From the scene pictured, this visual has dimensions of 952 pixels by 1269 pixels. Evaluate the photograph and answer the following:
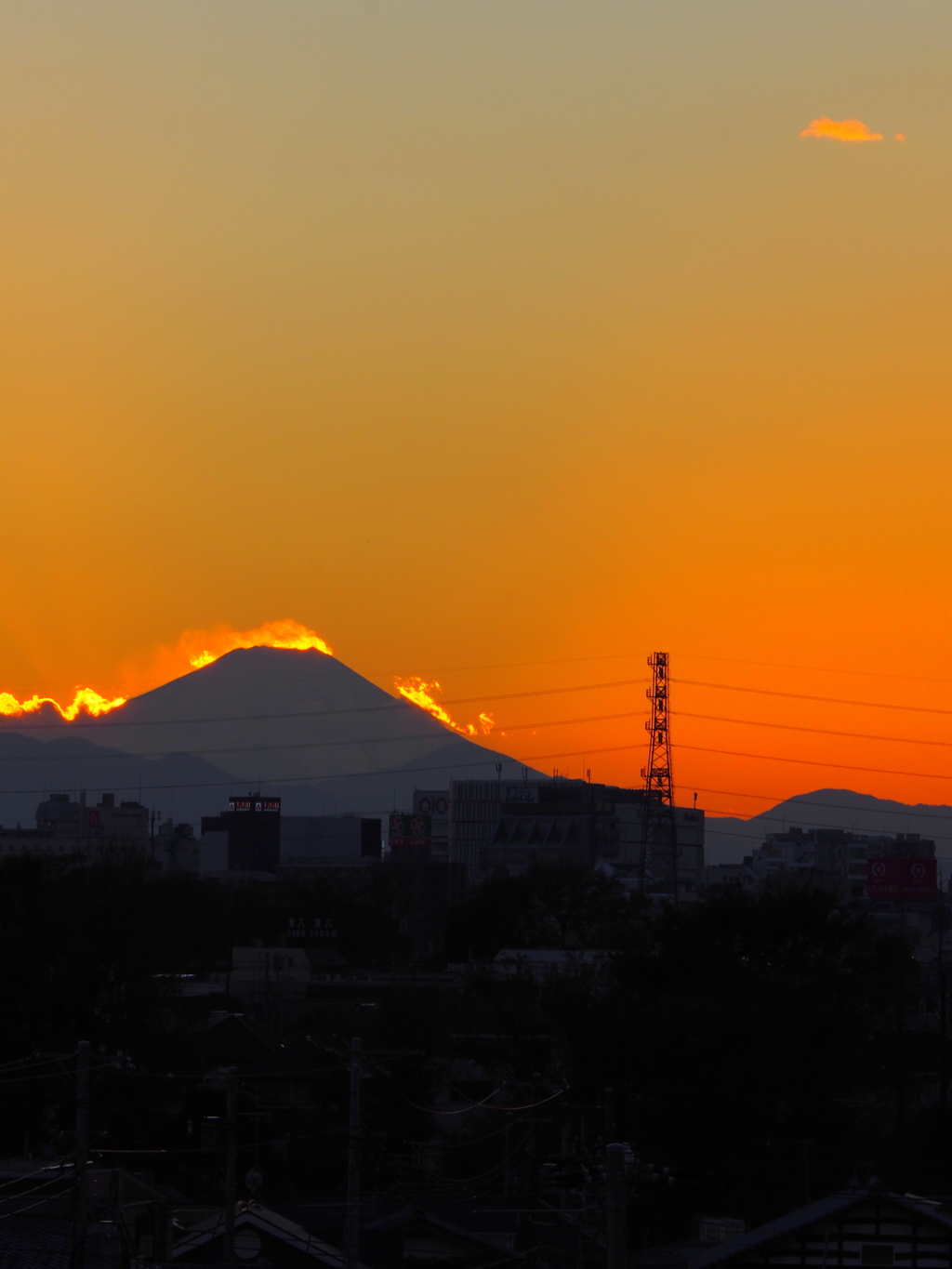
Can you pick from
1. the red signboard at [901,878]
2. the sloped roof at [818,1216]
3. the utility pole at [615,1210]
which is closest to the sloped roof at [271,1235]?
the sloped roof at [818,1216]

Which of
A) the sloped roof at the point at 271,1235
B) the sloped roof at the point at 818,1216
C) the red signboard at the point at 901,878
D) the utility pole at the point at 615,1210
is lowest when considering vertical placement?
the sloped roof at the point at 271,1235

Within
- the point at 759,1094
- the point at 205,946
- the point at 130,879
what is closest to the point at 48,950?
the point at 130,879

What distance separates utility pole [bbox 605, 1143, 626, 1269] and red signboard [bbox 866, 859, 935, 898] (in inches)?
5903

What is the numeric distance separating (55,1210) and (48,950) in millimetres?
21423

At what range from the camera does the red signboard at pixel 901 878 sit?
166750mm

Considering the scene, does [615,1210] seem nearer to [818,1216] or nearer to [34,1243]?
[818,1216]

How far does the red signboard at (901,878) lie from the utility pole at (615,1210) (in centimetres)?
14993

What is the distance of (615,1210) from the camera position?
67.1 ft

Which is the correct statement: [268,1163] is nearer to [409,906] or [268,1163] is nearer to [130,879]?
[130,879]

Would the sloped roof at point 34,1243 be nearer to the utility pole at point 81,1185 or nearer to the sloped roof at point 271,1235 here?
the utility pole at point 81,1185

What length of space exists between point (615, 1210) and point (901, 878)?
151 m

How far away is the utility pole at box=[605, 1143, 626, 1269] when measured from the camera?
2019cm

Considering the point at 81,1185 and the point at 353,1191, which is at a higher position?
the point at 81,1185

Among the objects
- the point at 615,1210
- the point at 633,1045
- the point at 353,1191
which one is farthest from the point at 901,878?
the point at 615,1210
